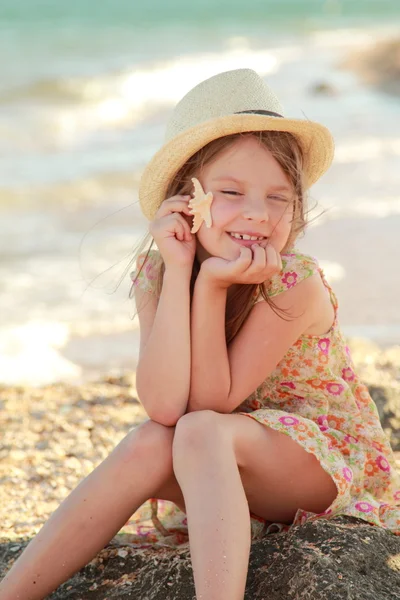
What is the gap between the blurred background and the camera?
20.9 feet

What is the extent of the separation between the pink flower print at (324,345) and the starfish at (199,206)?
572 millimetres

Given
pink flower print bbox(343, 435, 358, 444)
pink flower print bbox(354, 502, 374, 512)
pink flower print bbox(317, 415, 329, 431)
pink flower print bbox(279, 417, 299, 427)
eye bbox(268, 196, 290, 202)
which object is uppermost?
eye bbox(268, 196, 290, 202)

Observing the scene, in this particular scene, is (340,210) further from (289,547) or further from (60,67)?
(60,67)

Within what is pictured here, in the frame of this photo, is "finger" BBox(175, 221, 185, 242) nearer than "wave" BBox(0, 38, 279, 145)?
Yes

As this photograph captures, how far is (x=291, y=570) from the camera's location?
8.62 feet

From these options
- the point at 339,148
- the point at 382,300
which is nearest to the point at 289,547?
the point at 382,300

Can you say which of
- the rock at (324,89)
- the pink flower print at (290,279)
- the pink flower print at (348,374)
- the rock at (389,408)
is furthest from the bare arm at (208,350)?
the rock at (324,89)

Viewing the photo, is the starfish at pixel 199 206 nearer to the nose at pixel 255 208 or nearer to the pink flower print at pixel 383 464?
the nose at pixel 255 208

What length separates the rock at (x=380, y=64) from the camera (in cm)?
1722

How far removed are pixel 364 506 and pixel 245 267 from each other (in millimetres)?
874

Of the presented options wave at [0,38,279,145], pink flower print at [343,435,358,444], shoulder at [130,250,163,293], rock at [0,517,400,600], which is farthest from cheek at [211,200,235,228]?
wave at [0,38,279,145]

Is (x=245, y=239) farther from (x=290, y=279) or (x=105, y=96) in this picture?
(x=105, y=96)

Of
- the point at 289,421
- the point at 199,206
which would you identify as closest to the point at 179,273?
the point at 199,206

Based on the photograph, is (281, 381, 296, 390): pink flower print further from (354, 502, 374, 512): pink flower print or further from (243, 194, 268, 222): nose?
(243, 194, 268, 222): nose
